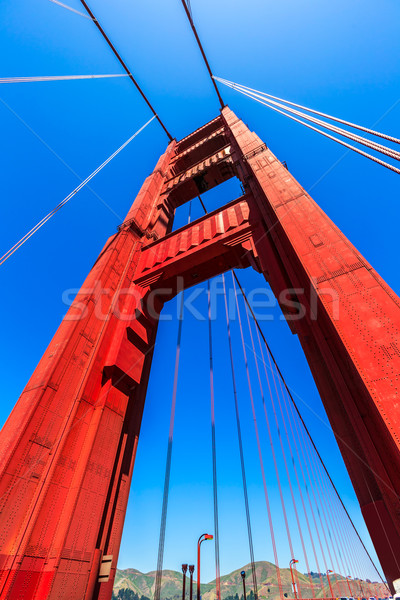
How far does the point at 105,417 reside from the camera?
7414 mm

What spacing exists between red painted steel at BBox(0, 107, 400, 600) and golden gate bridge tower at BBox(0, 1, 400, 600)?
3 centimetres

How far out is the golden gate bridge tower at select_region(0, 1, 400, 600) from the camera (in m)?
4.22

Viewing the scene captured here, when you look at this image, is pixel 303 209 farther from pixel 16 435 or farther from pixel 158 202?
pixel 158 202

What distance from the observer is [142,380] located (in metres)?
10.0

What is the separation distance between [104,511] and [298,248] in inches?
319

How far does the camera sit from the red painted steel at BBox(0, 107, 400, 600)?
4.23 metres

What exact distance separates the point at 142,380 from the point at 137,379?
1.29 meters

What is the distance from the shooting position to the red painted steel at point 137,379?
4.23m

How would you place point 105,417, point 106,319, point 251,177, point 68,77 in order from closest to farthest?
point 105,417 → point 106,319 → point 68,77 → point 251,177

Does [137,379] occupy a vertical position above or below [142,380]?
below

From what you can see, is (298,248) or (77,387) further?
(77,387)

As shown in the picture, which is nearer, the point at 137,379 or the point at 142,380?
the point at 137,379

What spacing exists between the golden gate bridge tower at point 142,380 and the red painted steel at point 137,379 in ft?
0.08

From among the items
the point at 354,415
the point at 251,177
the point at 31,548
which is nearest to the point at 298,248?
the point at 354,415
